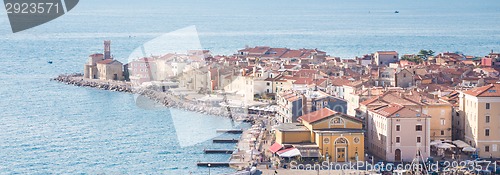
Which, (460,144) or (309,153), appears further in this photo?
(460,144)

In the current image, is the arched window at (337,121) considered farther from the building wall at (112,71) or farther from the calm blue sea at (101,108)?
the building wall at (112,71)

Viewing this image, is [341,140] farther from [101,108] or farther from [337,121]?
[101,108]

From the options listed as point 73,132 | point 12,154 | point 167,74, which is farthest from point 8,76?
point 12,154

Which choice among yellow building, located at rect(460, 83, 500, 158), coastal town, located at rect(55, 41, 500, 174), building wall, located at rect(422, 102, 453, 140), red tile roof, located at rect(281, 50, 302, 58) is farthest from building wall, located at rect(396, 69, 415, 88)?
red tile roof, located at rect(281, 50, 302, 58)

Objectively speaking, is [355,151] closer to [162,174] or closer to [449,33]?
[162,174]

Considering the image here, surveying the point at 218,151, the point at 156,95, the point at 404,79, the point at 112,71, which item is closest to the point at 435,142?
the point at 218,151

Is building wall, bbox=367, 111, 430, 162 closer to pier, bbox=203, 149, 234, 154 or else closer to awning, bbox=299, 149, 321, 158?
awning, bbox=299, 149, 321, 158
